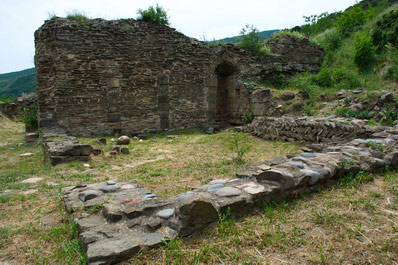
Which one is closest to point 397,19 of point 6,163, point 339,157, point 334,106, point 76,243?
point 334,106

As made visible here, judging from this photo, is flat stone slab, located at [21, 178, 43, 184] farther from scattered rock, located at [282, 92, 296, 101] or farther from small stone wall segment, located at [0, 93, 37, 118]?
small stone wall segment, located at [0, 93, 37, 118]

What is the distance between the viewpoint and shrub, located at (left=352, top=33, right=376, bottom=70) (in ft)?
34.7

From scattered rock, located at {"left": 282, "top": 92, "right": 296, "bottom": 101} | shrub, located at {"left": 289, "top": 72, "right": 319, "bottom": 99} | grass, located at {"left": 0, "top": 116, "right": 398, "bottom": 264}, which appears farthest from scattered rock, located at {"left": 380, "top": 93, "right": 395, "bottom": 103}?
grass, located at {"left": 0, "top": 116, "right": 398, "bottom": 264}

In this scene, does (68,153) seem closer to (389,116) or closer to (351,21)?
(389,116)

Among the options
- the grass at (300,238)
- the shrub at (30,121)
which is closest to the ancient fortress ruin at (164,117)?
the grass at (300,238)

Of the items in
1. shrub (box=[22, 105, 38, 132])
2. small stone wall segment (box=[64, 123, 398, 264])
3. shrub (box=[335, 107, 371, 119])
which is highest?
shrub (box=[22, 105, 38, 132])

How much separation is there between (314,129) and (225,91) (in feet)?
20.6

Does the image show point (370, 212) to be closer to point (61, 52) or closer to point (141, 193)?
point (141, 193)

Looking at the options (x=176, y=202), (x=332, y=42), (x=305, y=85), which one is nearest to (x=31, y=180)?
(x=176, y=202)

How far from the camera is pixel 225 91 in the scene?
12.3 meters

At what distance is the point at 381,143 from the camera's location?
440 cm

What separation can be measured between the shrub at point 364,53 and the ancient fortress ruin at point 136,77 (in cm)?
269

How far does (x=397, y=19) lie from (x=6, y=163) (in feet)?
48.4

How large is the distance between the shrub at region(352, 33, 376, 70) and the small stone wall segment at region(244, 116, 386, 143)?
18.1 ft
